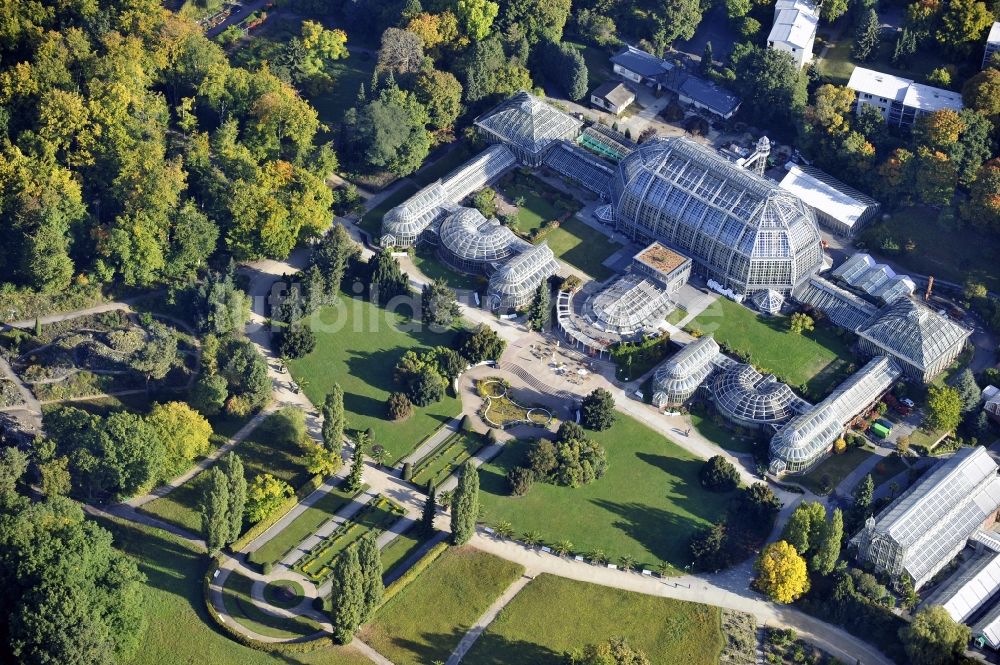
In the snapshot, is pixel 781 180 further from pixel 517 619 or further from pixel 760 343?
pixel 517 619

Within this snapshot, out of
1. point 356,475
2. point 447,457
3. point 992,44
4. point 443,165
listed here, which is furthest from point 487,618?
point 992,44

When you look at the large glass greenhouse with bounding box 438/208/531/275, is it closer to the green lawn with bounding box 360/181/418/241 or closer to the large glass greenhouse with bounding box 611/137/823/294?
the green lawn with bounding box 360/181/418/241

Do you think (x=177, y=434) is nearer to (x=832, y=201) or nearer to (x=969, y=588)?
(x=969, y=588)

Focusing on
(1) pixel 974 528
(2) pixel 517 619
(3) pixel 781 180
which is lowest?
(2) pixel 517 619

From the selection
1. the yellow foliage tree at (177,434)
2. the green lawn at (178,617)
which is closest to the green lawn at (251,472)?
the yellow foliage tree at (177,434)

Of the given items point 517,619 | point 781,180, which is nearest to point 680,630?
point 517,619

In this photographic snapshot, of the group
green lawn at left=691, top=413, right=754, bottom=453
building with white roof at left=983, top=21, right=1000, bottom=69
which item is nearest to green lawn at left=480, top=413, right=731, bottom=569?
green lawn at left=691, top=413, right=754, bottom=453

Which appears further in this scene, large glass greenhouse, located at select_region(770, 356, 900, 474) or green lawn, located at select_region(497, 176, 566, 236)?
green lawn, located at select_region(497, 176, 566, 236)
